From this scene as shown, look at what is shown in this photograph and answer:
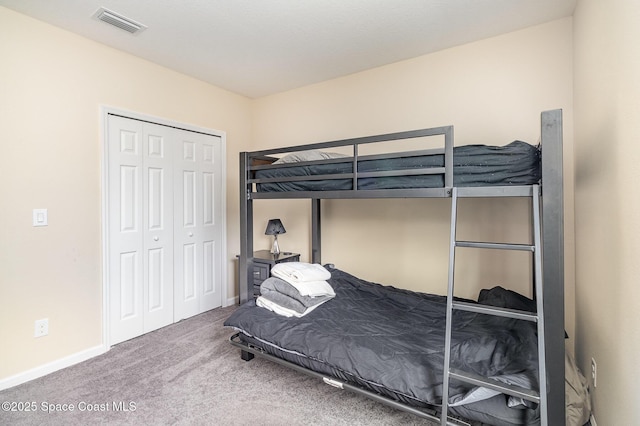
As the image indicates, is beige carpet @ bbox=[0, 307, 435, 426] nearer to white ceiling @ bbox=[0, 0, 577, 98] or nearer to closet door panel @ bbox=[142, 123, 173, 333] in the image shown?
closet door panel @ bbox=[142, 123, 173, 333]

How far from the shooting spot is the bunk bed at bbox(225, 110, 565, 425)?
1421mm


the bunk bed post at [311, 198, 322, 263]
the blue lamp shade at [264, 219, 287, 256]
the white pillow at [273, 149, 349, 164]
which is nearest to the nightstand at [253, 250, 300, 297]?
the blue lamp shade at [264, 219, 287, 256]

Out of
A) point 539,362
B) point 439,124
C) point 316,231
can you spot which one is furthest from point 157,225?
point 539,362

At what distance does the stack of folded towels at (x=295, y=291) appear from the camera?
2.26 m

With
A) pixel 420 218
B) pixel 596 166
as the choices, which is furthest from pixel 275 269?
pixel 596 166

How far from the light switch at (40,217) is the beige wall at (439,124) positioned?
229 centimetres

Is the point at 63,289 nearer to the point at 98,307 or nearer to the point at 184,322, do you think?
the point at 98,307

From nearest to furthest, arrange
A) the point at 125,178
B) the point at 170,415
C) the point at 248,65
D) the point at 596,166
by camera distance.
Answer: the point at 596,166
the point at 170,415
the point at 125,178
the point at 248,65

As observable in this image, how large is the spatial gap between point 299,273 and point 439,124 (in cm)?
184

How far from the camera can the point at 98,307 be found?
266 centimetres

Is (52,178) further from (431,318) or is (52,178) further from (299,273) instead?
(431,318)

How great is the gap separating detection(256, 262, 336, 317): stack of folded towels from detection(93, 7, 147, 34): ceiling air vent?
7.23 feet

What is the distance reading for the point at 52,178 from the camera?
2389mm

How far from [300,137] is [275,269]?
1.83 meters
